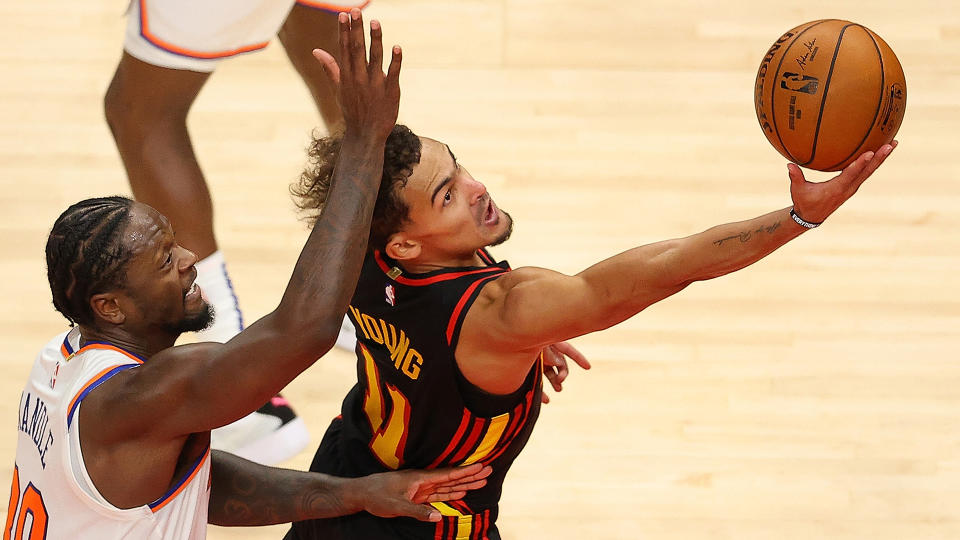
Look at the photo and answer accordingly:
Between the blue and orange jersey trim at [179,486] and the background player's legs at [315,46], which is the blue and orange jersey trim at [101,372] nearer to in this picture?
the blue and orange jersey trim at [179,486]

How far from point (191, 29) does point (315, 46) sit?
2.24ft

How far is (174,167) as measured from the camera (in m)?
3.24

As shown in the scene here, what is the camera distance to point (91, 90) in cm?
505

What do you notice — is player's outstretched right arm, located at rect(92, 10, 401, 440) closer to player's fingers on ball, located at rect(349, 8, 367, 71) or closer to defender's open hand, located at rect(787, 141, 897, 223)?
player's fingers on ball, located at rect(349, 8, 367, 71)

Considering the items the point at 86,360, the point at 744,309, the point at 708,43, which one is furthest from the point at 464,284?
the point at 708,43

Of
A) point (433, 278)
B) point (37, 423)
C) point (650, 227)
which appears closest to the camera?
point (37, 423)

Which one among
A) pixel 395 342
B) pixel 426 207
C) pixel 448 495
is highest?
pixel 426 207

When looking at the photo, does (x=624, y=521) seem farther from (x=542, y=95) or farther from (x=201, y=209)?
(x=542, y=95)

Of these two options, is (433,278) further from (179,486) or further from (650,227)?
(650,227)

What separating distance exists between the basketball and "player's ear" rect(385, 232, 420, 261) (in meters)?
0.69

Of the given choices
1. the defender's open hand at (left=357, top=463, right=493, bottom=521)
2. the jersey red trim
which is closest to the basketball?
the jersey red trim

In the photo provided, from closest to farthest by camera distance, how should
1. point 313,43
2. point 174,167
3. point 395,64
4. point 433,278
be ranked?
point 395,64 → point 433,278 → point 174,167 → point 313,43

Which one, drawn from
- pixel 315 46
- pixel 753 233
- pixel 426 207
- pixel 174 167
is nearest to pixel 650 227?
pixel 315 46

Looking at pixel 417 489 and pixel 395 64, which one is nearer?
pixel 395 64
